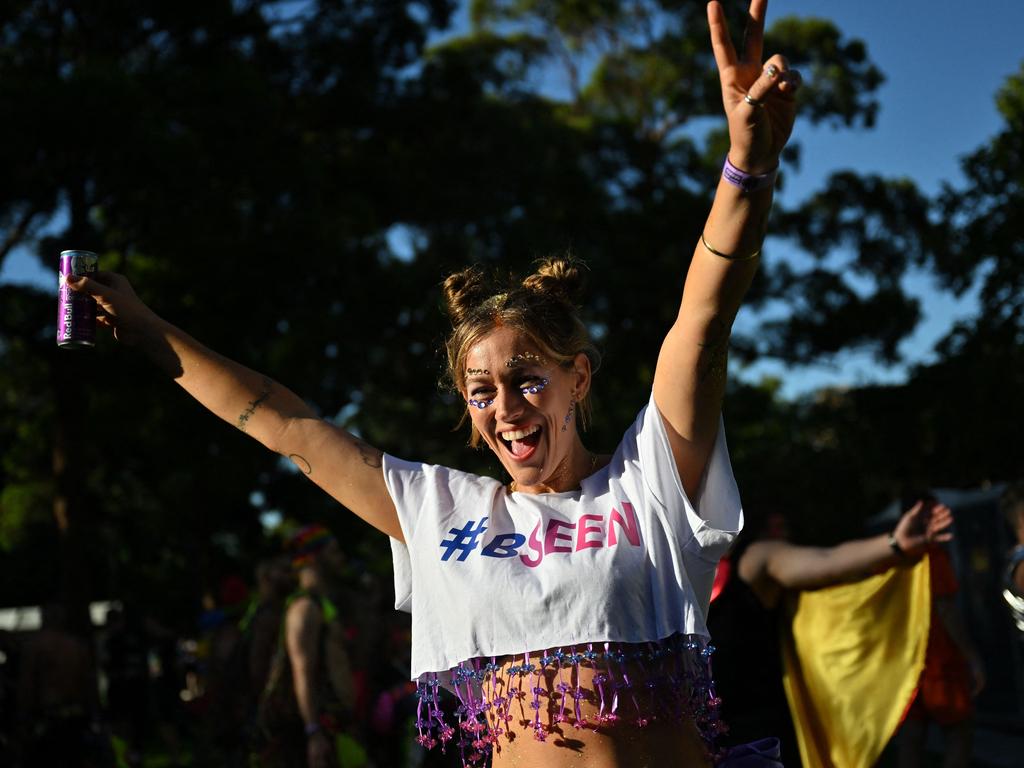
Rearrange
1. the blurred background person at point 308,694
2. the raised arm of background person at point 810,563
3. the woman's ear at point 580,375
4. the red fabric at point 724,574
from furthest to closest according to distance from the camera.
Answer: the blurred background person at point 308,694
the red fabric at point 724,574
the raised arm of background person at point 810,563
the woman's ear at point 580,375

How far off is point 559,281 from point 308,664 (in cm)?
457

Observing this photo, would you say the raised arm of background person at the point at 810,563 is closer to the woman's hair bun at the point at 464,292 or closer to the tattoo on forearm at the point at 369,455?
the woman's hair bun at the point at 464,292

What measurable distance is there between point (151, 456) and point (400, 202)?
581cm

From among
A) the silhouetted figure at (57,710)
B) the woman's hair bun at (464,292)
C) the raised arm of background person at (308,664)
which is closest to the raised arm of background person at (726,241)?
the woman's hair bun at (464,292)

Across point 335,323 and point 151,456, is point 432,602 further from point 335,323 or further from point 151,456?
point 151,456

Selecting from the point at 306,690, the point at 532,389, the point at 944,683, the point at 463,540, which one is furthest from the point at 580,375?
the point at 944,683

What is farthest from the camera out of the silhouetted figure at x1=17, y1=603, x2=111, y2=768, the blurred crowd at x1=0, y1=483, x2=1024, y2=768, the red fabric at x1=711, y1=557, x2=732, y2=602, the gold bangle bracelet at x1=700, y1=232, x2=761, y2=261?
the silhouetted figure at x1=17, y1=603, x2=111, y2=768

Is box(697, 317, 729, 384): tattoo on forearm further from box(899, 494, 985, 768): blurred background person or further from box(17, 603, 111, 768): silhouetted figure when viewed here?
box(17, 603, 111, 768): silhouetted figure

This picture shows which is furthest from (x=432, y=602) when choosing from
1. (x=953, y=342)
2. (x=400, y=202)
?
(x=400, y=202)

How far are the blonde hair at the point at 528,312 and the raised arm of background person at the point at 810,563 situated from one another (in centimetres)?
194

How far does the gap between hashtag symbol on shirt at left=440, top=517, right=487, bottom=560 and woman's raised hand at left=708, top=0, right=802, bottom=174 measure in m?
0.98

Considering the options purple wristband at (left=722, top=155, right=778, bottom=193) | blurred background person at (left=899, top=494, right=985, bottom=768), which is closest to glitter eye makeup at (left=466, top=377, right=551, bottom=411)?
purple wristband at (left=722, top=155, right=778, bottom=193)

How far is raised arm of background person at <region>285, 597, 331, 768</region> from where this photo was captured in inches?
265

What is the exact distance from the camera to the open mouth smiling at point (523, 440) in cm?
268
